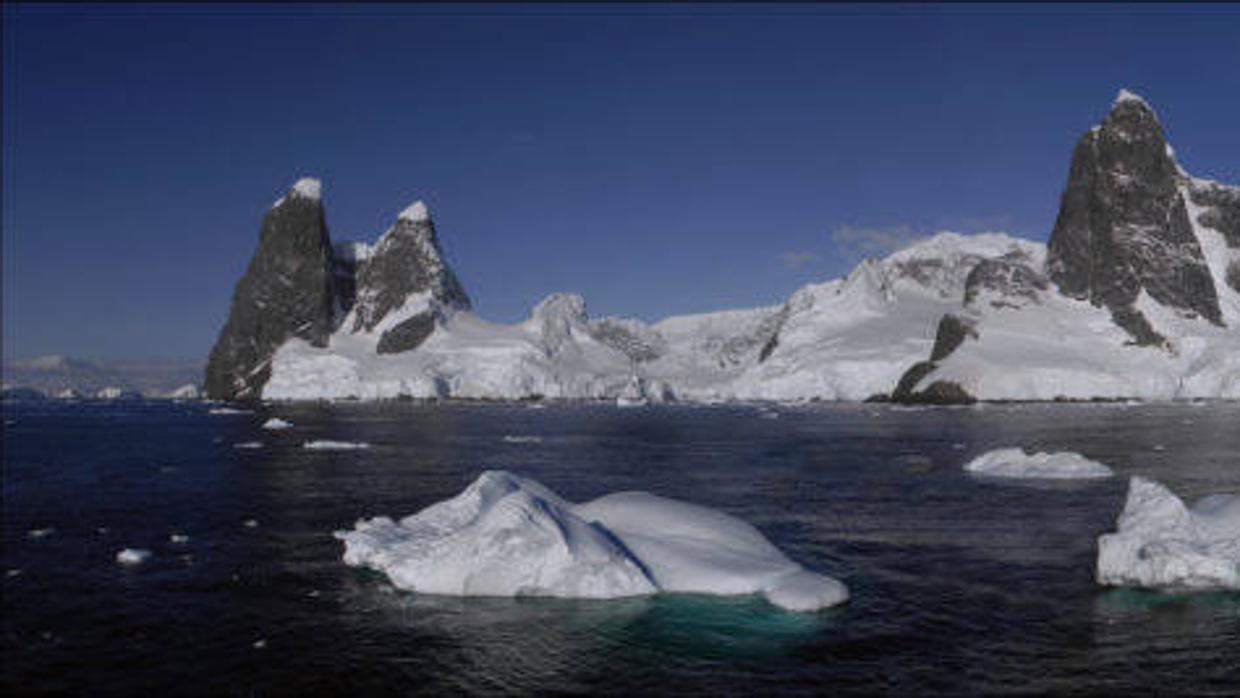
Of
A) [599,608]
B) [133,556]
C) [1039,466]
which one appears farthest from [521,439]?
[599,608]

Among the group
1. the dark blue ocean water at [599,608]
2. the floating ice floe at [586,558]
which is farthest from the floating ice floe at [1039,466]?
the floating ice floe at [586,558]

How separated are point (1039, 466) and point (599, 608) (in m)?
41.6

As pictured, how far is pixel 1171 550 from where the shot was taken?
1143 inches

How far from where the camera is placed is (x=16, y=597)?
89.4 ft

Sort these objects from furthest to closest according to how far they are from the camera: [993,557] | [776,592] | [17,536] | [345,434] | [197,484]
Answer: [345,434] → [197,484] → [17,536] → [993,557] → [776,592]

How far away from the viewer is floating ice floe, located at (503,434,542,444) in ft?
306

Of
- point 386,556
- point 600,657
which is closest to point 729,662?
point 600,657

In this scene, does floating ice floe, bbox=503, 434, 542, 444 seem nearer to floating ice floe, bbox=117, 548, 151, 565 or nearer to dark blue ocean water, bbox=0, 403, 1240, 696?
dark blue ocean water, bbox=0, 403, 1240, 696

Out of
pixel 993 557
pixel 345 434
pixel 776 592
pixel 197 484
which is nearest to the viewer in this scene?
pixel 776 592

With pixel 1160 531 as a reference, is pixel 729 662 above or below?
below

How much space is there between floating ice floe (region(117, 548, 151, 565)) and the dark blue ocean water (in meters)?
0.44

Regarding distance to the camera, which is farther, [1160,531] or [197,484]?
[197,484]

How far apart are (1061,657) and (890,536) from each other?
1551 cm

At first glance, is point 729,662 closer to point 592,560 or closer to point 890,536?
point 592,560
